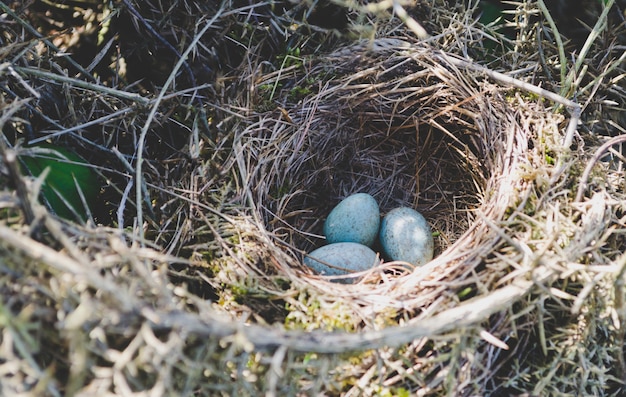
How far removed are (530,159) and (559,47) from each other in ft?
1.52

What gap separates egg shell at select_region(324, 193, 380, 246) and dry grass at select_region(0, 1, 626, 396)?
121mm

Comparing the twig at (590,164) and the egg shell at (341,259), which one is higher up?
the twig at (590,164)

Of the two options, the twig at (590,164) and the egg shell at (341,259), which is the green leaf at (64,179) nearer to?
the egg shell at (341,259)

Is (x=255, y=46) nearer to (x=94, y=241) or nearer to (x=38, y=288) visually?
(x=94, y=241)

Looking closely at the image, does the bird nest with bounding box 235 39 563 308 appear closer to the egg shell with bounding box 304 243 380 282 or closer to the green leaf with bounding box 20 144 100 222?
the egg shell with bounding box 304 243 380 282

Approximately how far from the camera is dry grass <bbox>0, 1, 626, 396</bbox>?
1.41 m

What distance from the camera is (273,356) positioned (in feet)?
4.74

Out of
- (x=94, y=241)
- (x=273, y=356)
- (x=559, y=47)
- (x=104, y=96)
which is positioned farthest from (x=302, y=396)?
(x=559, y=47)

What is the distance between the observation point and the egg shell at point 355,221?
2275 millimetres

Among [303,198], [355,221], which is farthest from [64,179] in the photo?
[355,221]

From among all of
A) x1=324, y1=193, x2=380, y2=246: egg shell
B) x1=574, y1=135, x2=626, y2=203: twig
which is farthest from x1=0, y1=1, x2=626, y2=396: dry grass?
x1=324, y1=193, x2=380, y2=246: egg shell

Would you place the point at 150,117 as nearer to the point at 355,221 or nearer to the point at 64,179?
the point at 64,179

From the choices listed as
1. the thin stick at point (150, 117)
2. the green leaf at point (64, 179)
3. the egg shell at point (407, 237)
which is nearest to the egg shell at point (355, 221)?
the egg shell at point (407, 237)

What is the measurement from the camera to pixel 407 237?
221 centimetres
